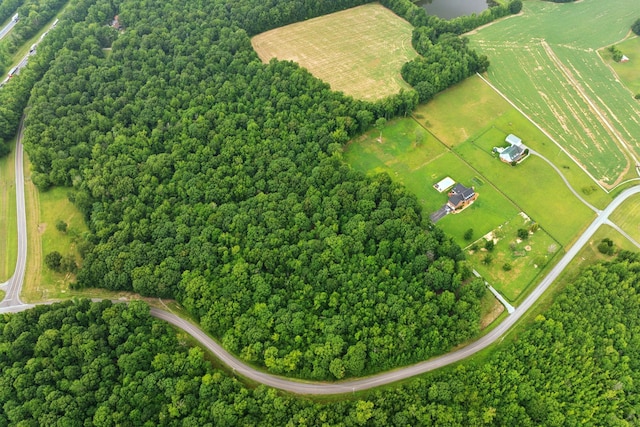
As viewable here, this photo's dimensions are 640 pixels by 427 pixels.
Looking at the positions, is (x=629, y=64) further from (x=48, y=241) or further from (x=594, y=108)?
(x=48, y=241)

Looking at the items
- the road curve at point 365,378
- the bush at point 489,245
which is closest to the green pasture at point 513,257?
the bush at point 489,245

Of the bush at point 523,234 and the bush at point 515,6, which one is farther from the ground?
the bush at point 515,6

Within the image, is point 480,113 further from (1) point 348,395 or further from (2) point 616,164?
(1) point 348,395

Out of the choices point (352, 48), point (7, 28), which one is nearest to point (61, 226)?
point (352, 48)

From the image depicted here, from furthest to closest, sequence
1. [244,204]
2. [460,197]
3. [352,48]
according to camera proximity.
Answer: [352,48]
[460,197]
[244,204]

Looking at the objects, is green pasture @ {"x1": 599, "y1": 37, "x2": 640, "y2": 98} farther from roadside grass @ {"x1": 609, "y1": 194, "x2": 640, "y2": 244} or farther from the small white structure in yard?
the small white structure in yard

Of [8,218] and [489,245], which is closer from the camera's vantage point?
[489,245]

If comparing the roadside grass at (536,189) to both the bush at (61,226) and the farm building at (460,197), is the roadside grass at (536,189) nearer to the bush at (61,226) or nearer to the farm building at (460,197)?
the farm building at (460,197)
